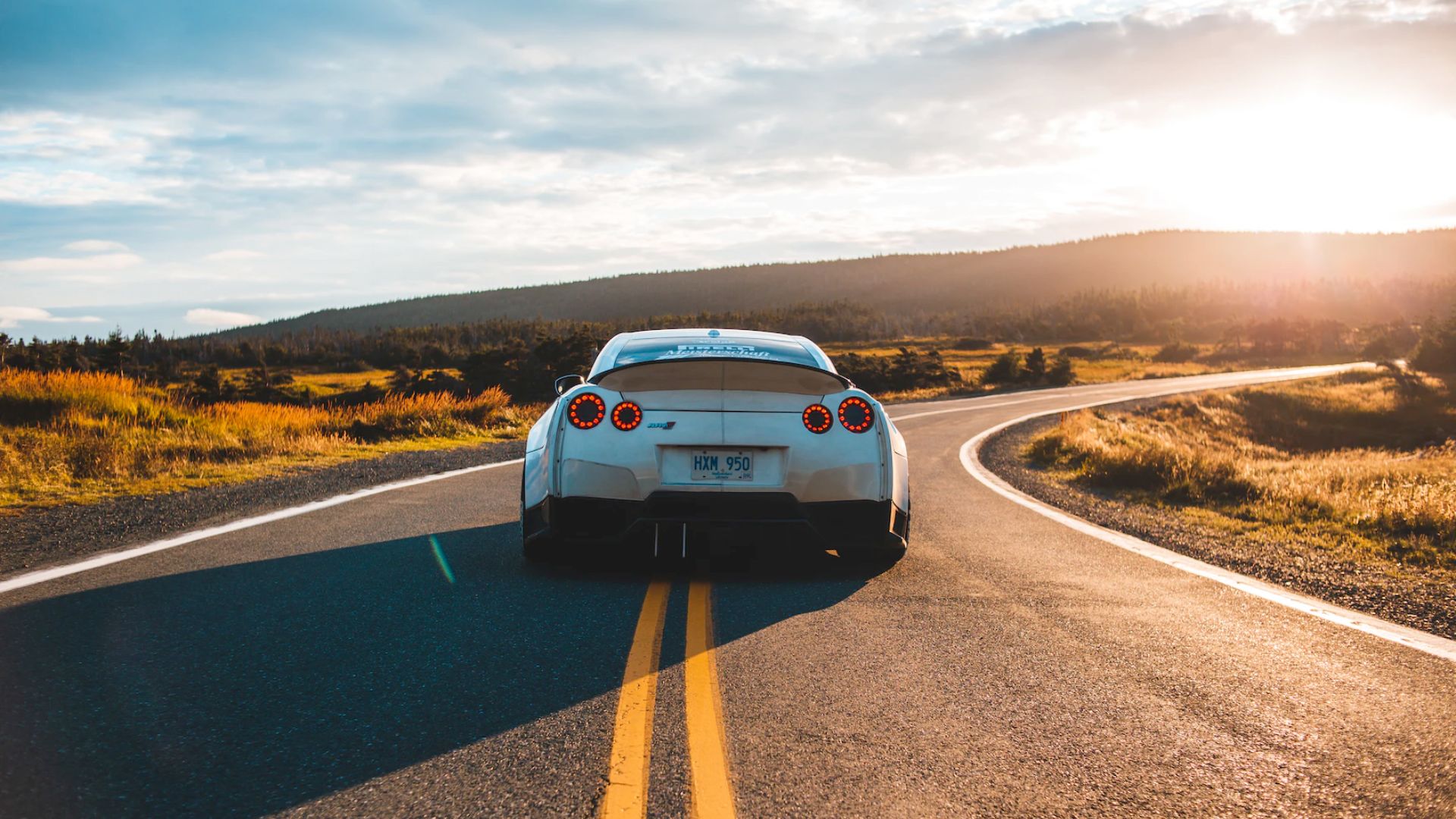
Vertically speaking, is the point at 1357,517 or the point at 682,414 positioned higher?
the point at 682,414

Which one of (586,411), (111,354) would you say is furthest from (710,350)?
(111,354)

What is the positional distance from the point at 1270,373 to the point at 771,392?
57.4 metres

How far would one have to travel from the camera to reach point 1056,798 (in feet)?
9.56

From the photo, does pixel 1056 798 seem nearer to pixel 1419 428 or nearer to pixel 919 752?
pixel 919 752

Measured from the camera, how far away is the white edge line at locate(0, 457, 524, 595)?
584cm

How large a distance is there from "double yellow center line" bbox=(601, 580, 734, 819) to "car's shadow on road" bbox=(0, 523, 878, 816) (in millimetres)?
115

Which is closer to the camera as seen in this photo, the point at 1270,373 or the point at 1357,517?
the point at 1357,517

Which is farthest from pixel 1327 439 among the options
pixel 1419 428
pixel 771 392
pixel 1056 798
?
pixel 1056 798

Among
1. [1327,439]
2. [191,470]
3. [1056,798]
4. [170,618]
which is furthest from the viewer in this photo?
[1327,439]

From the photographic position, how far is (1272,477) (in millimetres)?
12289

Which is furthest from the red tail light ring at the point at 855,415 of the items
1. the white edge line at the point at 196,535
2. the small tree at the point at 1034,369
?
the small tree at the point at 1034,369

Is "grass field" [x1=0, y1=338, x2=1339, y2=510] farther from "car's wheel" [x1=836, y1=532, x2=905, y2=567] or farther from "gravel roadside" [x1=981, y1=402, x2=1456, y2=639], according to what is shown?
"gravel roadside" [x1=981, y1=402, x2=1456, y2=639]

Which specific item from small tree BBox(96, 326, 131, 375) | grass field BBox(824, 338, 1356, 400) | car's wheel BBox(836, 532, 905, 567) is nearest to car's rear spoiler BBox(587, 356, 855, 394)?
car's wheel BBox(836, 532, 905, 567)

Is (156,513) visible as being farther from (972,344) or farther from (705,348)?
(972,344)
